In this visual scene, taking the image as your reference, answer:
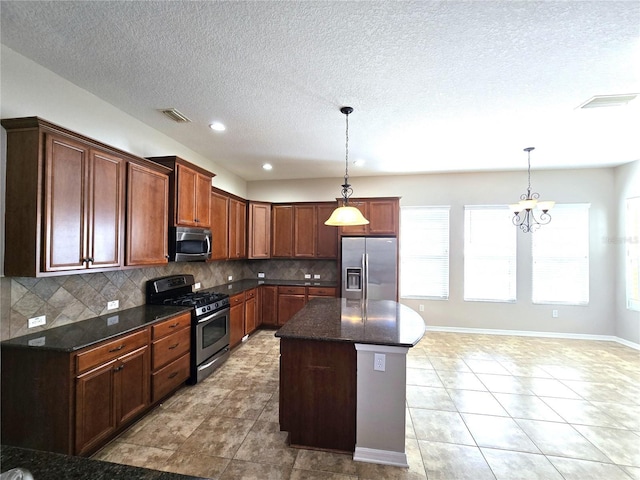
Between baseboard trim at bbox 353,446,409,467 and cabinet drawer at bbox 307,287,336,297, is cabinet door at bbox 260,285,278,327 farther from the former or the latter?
baseboard trim at bbox 353,446,409,467

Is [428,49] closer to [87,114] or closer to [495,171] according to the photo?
[87,114]

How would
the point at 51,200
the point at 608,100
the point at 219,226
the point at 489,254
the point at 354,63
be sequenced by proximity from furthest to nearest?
the point at 489,254 → the point at 219,226 → the point at 608,100 → the point at 354,63 → the point at 51,200

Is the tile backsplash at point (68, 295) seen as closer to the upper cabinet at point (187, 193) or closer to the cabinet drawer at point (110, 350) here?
the cabinet drawer at point (110, 350)

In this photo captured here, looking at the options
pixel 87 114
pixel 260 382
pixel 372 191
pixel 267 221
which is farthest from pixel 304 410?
pixel 372 191

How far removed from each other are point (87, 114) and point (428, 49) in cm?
301

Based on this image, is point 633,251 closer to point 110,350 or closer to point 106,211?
point 110,350

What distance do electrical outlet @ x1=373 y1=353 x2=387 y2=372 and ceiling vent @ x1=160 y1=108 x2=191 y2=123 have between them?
3050 mm

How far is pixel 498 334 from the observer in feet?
16.3

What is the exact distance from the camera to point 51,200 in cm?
194

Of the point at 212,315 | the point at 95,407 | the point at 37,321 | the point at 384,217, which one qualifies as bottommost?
the point at 95,407

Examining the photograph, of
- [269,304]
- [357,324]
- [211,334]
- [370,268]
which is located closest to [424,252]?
[370,268]

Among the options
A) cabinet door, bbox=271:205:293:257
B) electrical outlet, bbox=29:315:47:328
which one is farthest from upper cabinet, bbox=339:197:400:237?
electrical outlet, bbox=29:315:47:328

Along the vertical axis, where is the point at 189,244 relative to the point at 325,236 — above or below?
below

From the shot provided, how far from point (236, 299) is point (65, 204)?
8.43 ft
